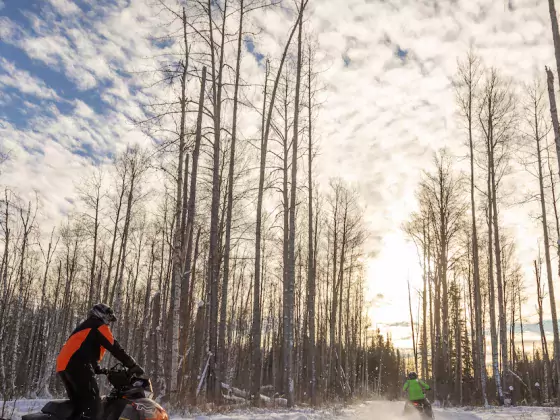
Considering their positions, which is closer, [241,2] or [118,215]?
[241,2]

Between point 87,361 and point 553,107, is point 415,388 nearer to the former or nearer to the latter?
point 553,107

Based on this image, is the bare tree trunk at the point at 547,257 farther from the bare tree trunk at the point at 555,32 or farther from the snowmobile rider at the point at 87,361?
the snowmobile rider at the point at 87,361

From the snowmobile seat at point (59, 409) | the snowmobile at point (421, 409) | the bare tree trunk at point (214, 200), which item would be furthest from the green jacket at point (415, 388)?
the snowmobile seat at point (59, 409)

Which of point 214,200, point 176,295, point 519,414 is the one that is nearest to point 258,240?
point 214,200

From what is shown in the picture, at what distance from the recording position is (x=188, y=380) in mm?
13328

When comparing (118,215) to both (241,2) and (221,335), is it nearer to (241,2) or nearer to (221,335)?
(221,335)

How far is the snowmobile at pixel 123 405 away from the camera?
389 cm

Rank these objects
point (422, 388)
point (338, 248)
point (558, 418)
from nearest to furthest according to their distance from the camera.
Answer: point (558, 418)
point (422, 388)
point (338, 248)

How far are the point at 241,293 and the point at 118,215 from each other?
16.2 meters

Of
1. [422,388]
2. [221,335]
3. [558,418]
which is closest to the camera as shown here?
[558,418]

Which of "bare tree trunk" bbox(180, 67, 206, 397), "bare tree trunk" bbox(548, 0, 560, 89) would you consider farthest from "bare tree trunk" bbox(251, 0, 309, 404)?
"bare tree trunk" bbox(548, 0, 560, 89)

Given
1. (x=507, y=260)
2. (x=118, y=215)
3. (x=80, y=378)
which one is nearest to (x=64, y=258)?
(x=118, y=215)

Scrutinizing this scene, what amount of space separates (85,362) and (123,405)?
603 millimetres

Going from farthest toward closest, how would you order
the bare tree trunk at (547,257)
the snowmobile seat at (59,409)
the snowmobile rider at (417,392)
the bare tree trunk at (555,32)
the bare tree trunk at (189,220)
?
the bare tree trunk at (547,257)
the snowmobile rider at (417,392)
the bare tree trunk at (189,220)
the bare tree trunk at (555,32)
the snowmobile seat at (59,409)
